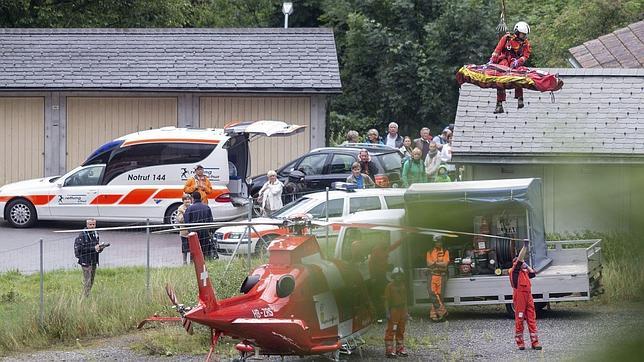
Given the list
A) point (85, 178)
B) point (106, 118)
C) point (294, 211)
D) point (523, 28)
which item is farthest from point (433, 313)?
point (106, 118)

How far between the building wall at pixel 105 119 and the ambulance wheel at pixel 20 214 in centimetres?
239

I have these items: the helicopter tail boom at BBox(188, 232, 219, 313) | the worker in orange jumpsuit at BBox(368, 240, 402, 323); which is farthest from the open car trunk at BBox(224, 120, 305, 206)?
the worker in orange jumpsuit at BBox(368, 240, 402, 323)

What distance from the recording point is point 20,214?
77.3 feet

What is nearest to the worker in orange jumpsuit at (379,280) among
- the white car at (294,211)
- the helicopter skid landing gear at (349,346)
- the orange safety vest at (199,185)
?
the helicopter skid landing gear at (349,346)

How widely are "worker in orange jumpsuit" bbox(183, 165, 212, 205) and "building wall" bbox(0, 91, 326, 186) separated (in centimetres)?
445

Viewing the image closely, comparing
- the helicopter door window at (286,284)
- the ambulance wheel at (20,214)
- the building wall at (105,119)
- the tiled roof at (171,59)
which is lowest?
the helicopter door window at (286,284)

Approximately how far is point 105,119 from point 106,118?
34mm

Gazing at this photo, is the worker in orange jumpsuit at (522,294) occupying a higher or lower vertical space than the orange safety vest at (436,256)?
lower

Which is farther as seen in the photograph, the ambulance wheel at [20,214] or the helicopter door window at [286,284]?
the ambulance wheel at [20,214]

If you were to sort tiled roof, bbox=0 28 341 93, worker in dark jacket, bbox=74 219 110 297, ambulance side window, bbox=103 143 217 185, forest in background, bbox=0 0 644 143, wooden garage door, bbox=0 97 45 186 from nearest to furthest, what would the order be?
1. worker in dark jacket, bbox=74 219 110 297
2. ambulance side window, bbox=103 143 217 185
3. tiled roof, bbox=0 28 341 93
4. wooden garage door, bbox=0 97 45 186
5. forest in background, bbox=0 0 644 143

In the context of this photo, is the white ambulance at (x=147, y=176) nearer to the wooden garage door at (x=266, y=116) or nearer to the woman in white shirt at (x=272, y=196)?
the woman in white shirt at (x=272, y=196)

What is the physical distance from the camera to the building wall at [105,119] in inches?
1011

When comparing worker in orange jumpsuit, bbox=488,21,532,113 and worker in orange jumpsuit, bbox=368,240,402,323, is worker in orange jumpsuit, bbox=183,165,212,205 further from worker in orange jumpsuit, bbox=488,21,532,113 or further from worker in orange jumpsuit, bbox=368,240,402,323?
worker in orange jumpsuit, bbox=368,240,402,323

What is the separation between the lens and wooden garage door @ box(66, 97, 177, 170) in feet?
84.6
